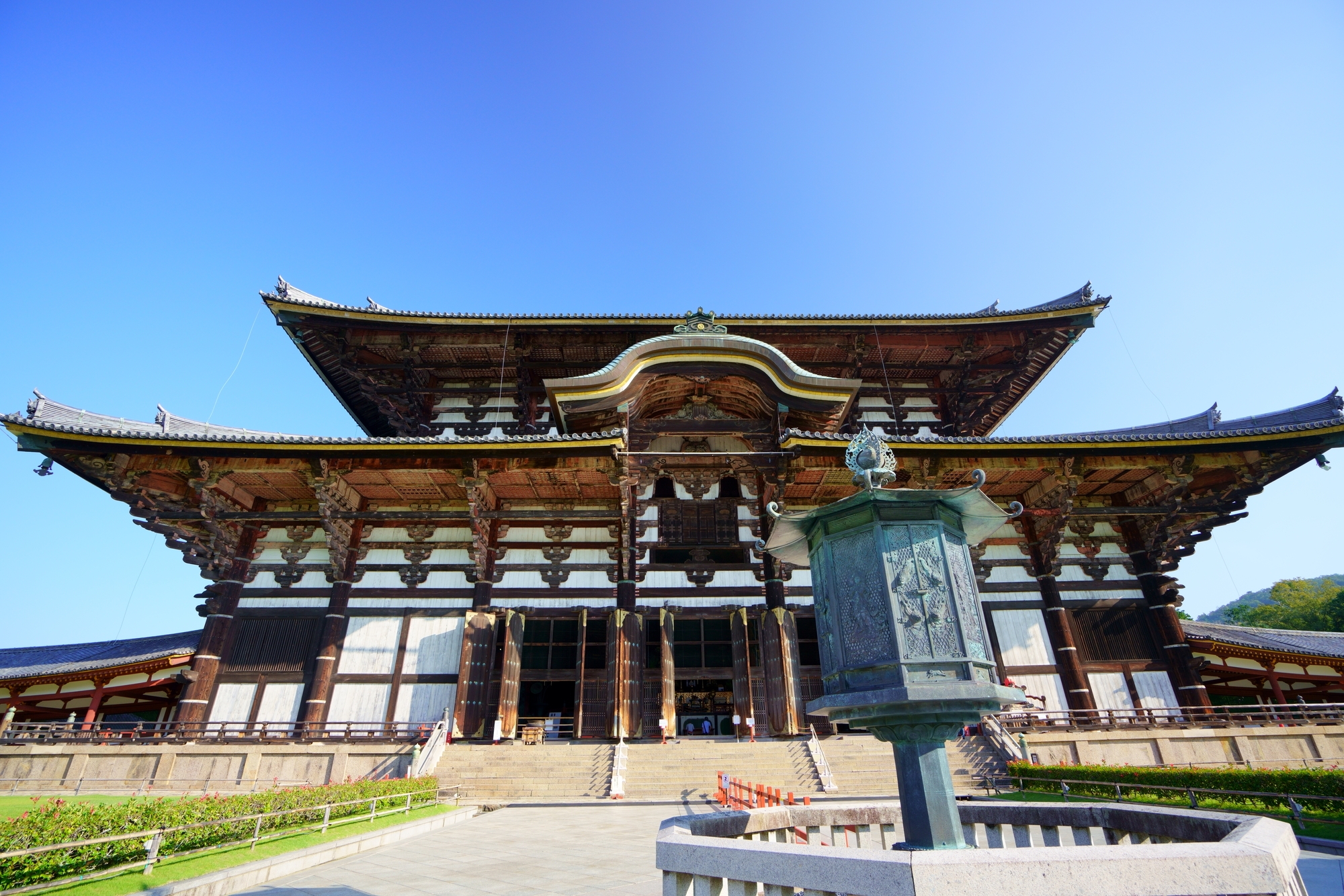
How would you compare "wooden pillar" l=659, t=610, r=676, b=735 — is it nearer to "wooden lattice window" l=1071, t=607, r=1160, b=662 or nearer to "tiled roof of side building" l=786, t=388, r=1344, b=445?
"tiled roof of side building" l=786, t=388, r=1344, b=445

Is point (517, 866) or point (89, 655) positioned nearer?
point (517, 866)

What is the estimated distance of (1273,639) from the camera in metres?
20.4

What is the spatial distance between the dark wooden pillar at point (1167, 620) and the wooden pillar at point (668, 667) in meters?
12.9

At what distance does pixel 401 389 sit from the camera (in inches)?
792

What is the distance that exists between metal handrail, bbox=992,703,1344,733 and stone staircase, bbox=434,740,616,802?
9275 millimetres

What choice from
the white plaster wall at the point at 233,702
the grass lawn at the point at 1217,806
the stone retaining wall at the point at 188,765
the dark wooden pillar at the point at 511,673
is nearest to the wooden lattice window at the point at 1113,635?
the grass lawn at the point at 1217,806

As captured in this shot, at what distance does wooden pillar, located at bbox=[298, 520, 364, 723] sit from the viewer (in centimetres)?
1559

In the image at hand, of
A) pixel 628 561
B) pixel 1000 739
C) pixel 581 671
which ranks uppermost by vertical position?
pixel 628 561

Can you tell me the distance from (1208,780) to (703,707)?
14794mm

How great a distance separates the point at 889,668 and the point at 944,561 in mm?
1083

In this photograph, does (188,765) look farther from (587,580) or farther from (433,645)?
(587,580)

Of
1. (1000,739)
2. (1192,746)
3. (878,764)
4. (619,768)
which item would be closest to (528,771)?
(619,768)

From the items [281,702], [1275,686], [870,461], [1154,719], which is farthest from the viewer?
[1275,686]

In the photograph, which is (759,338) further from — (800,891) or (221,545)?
(800,891)
